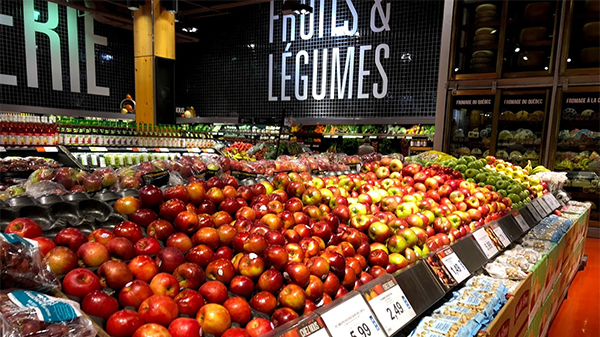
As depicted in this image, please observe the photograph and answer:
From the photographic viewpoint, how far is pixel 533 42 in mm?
5609

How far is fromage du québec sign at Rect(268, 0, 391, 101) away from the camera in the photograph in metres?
8.66

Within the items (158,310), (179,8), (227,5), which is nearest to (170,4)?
(227,5)

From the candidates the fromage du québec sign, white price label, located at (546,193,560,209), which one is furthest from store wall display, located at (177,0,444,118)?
white price label, located at (546,193,560,209)

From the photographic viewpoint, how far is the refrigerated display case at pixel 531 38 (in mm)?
5543

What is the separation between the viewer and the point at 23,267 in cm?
84

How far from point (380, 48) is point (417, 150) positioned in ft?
8.87

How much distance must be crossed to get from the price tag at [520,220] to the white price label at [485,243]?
690 millimetres

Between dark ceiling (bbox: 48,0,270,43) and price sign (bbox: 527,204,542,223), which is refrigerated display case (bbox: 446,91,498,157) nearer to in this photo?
price sign (bbox: 527,204,542,223)

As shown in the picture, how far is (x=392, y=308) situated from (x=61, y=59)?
36.5 ft

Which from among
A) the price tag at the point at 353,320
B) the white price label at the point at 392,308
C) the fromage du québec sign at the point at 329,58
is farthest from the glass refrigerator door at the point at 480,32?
the price tag at the point at 353,320

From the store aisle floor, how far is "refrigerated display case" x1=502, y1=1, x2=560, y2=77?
290cm

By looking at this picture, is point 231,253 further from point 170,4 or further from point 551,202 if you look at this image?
point 170,4

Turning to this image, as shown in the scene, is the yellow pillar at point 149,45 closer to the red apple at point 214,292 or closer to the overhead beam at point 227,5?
the overhead beam at point 227,5

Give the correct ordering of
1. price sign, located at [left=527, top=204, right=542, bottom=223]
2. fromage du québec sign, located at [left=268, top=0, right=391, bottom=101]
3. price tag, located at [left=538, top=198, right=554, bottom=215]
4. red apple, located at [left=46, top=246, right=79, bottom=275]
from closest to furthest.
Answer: red apple, located at [left=46, top=246, right=79, bottom=275] < price sign, located at [left=527, top=204, right=542, bottom=223] < price tag, located at [left=538, top=198, right=554, bottom=215] < fromage du québec sign, located at [left=268, top=0, right=391, bottom=101]
